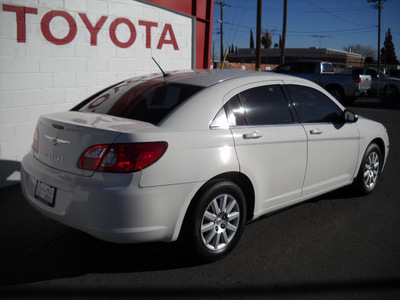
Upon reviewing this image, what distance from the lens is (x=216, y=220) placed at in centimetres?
361

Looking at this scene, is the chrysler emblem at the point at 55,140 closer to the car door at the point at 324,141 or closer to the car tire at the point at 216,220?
the car tire at the point at 216,220

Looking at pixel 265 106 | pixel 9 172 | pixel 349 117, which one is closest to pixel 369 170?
pixel 349 117

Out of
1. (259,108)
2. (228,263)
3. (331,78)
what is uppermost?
(331,78)

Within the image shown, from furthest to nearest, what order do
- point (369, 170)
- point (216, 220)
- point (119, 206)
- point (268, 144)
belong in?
1. point (369, 170)
2. point (268, 144)
3. point (216, 220)
4. point (119, 206)

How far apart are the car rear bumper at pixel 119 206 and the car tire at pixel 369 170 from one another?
2.99m

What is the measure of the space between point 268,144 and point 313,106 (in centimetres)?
109

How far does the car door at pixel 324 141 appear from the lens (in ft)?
14.8

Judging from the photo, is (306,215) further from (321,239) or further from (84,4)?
(84,4)

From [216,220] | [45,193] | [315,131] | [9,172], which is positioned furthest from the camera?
[9,172]

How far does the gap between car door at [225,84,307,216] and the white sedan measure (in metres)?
0.01

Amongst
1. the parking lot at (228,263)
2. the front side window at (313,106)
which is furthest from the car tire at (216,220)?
the front side window at (313,106)

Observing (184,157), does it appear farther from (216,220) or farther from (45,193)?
(45,193)

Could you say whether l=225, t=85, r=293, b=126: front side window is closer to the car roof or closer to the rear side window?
the rear side window

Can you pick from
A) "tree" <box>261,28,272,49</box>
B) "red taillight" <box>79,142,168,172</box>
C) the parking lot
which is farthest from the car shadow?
"tree" <box>261,28,272,49</box>
